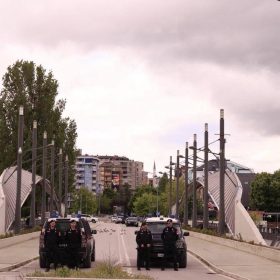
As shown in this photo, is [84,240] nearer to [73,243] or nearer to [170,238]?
[73,243]

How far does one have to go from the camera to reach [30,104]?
8369 cm

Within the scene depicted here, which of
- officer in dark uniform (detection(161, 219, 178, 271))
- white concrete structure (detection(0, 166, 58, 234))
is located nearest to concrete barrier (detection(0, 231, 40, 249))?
white concrete structure (detection(0, 166, 58, 234))

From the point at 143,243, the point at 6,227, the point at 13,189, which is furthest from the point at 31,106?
the point at 143,243

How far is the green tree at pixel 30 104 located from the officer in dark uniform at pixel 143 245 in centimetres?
5847

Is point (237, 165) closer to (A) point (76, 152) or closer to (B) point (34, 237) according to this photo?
(A) point (76, 152)

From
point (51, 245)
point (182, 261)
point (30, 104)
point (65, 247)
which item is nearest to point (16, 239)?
point (182, 261)

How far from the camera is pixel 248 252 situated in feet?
107

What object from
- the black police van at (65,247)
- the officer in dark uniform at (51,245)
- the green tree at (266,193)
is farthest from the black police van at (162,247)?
the green tree at (266,193)

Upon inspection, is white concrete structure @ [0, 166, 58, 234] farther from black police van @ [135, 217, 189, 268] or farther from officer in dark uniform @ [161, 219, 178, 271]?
officer in dark uniform @ [161, 219, 178, 271]

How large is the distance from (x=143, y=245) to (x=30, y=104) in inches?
2488

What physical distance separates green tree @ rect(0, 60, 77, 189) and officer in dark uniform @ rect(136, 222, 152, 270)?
5847 centimetres

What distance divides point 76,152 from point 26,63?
1420 centimetres

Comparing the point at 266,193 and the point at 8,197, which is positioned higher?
the point at 266,193

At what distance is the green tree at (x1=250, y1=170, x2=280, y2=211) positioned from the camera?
365ft
